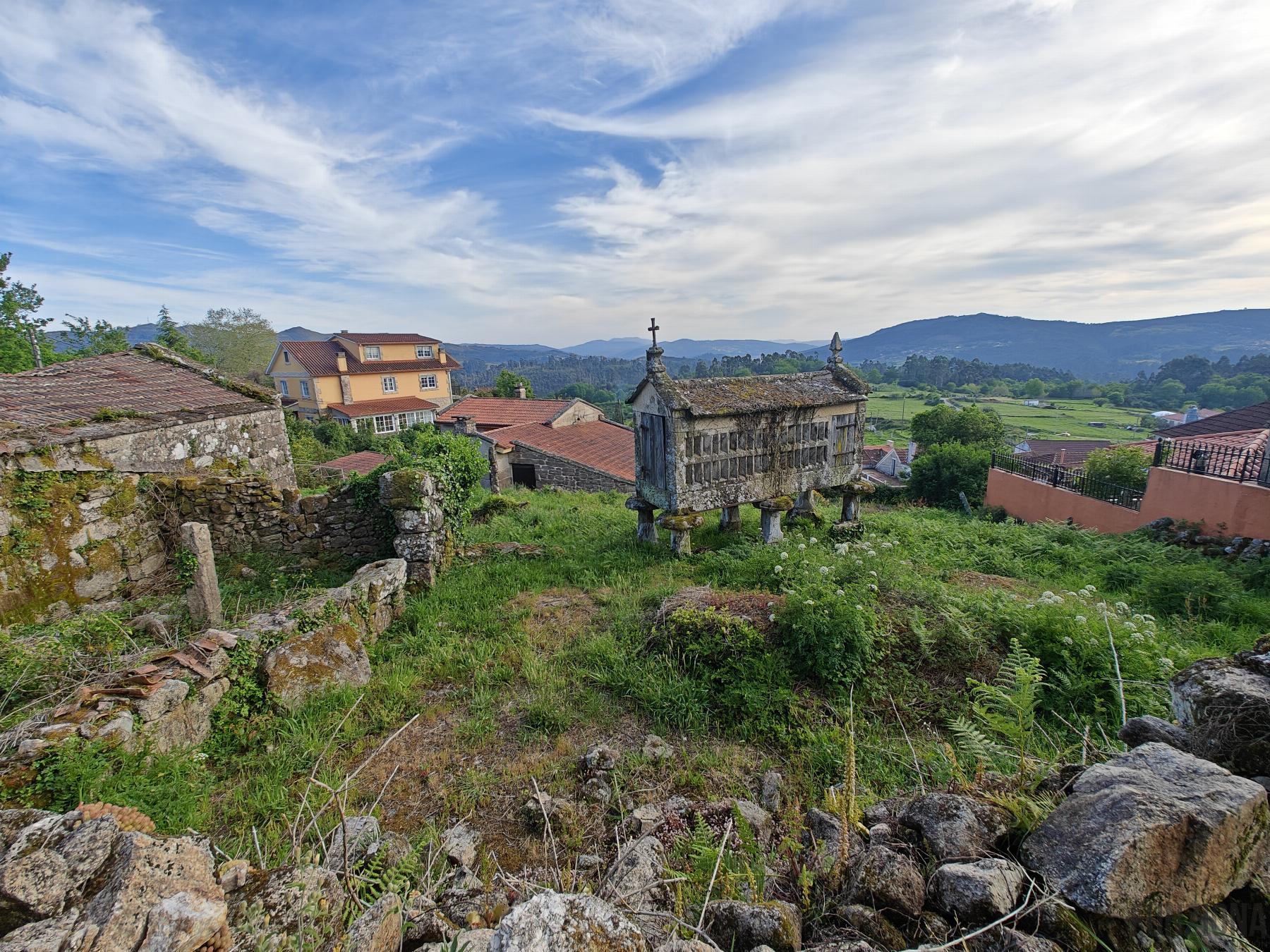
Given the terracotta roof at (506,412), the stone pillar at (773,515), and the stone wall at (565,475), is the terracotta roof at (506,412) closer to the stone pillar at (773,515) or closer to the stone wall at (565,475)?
the stone wall at (565,475)

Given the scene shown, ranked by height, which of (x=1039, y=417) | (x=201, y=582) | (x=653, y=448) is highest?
(x=653, y=448)

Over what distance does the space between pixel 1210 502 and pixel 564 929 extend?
626 inches

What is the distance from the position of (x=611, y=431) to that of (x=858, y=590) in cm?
2284

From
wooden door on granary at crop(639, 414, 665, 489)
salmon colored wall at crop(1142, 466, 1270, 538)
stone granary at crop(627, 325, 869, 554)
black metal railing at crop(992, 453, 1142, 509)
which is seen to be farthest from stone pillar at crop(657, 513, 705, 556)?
black metal railing at crop(992, 453, 1142, 509)

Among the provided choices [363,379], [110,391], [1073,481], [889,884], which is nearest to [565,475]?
[110,391]

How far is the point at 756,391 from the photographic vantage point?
10969 millimetres

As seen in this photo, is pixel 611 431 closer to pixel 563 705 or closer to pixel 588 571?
pixel 588 571

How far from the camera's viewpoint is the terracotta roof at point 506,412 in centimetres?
2922

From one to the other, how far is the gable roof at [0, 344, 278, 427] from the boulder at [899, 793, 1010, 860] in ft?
32.5

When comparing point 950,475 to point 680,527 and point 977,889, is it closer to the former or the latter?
point 680,527

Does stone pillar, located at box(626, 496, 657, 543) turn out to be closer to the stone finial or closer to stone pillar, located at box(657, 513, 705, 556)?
stone pillar, located at box(657, 513, 705, 556)

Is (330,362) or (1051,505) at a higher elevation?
(330,362)

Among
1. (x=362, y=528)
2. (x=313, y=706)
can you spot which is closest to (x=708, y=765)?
(x=313, y=706)

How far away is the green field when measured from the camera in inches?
2608
